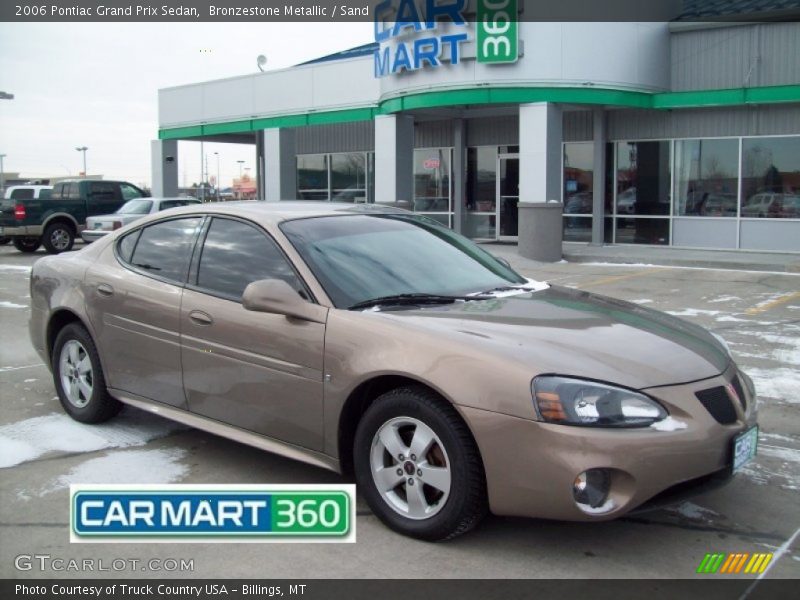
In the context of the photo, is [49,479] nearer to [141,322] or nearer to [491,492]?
[141,322]

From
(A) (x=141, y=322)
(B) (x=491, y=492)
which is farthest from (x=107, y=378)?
(B) (x=491, y=492)

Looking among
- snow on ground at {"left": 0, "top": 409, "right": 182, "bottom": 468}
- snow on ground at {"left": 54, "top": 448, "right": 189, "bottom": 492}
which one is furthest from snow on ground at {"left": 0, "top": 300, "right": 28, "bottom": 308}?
snow on ground at {"left": 54, "top": 448, "right": 189, "bottom": 492}

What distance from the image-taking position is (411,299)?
4527mm

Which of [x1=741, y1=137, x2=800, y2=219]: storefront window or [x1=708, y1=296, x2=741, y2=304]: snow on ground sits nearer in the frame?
[x1=708, y1=296, x2=741, y2=304]: snow on ground

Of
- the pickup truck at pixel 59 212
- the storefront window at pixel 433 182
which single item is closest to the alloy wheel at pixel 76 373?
the pickup truck at pixel 59 212

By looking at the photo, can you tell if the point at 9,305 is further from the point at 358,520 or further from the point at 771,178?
the point at 771,178

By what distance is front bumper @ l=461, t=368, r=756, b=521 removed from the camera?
352 centimetres

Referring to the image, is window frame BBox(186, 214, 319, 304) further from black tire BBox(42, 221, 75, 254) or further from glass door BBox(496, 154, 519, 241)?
black tire BBox(42, 221, 75, 254)

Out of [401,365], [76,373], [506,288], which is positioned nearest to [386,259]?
[506,288]

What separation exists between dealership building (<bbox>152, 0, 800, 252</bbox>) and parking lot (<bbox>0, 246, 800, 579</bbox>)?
11613 mm

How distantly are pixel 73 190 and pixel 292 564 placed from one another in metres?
20.8

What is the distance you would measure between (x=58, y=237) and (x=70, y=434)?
1730 centimetres

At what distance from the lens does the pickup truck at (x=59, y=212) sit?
20.8m

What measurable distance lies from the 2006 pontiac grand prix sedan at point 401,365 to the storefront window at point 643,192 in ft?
49.8
